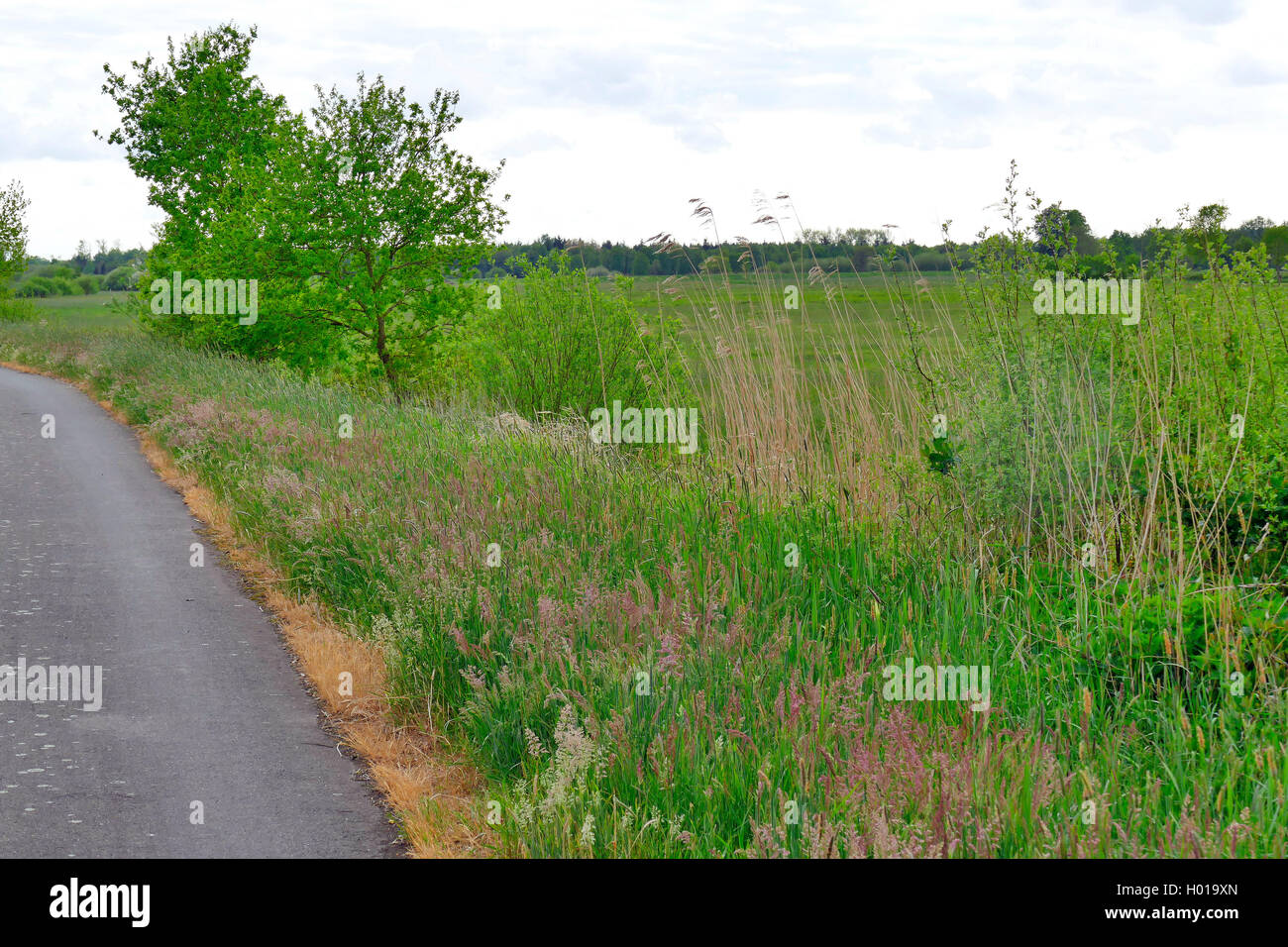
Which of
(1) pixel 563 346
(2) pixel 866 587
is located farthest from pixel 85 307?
(2) pixel 866 587

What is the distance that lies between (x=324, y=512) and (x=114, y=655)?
1.90m

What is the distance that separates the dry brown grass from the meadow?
0.45 feet

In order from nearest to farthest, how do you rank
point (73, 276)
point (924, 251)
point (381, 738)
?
point (381, 738), point (924, 251), point (73, 276)

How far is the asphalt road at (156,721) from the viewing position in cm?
441

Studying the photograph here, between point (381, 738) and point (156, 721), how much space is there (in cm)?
135

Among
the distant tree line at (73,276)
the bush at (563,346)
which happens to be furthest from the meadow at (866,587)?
the distant tree line at (73,276)

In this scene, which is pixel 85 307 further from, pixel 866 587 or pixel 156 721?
pixel 866 587

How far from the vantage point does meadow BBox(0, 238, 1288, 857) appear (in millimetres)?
3699

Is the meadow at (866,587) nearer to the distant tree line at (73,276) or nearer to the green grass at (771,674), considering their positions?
the green grass at (771,674)

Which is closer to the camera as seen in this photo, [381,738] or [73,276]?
[381,738]

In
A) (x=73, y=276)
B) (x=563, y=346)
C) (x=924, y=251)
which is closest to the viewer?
(x=924, y=251)

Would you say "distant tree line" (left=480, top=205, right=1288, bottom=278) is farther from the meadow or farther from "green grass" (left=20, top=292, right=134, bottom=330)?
"green grass" (left=20, top=292, right=134, bottom=330)

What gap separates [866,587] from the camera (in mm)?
5766

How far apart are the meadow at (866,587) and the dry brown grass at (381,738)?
0.14 m
